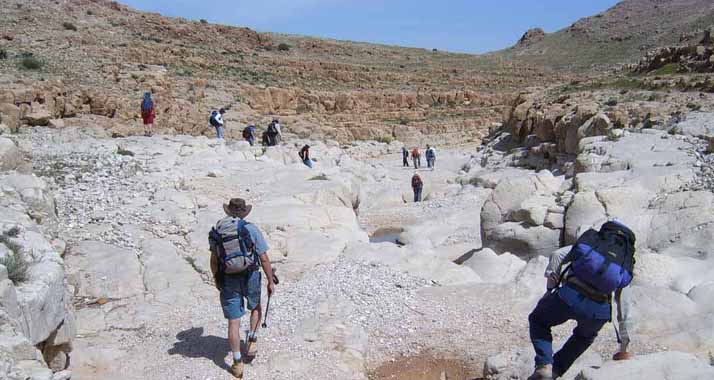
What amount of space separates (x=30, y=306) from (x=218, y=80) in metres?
34.4

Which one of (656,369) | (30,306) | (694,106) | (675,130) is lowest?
(656,369)

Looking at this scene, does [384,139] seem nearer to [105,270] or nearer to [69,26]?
[69,26]

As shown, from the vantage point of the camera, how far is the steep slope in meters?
70.7

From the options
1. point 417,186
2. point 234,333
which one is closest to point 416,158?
point 417,186

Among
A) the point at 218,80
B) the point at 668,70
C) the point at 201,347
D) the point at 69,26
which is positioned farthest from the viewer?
the point at 69,26

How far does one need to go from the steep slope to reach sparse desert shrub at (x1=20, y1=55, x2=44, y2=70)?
59.1 metres

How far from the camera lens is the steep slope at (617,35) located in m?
70.7

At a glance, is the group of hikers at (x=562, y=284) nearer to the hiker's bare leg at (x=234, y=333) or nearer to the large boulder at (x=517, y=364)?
the hiker's bare leg at (x=234, y=333)

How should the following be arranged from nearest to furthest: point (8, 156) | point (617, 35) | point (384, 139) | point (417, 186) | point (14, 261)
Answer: point (14, 261)
point (8, 156)
point (417, 186)
point (384, 139)
point (617, 35)

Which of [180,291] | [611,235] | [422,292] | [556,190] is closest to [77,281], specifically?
[180,291]

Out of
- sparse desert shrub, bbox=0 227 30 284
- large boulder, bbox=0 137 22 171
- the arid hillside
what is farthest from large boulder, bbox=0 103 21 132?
sparse desert shrub, bbox=0 227 30 284

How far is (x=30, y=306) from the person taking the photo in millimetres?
5195

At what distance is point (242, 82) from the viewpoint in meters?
39.2

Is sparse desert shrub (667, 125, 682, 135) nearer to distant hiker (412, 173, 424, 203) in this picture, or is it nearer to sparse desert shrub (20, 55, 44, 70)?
distant hiker (412, 173, 424, 203)
